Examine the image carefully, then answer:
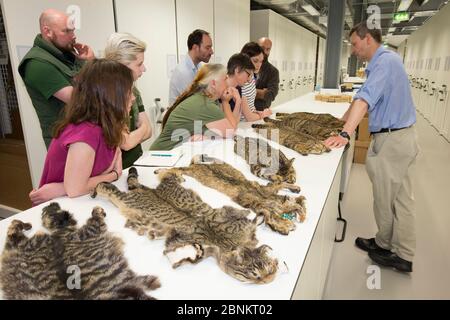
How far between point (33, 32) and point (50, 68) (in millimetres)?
841

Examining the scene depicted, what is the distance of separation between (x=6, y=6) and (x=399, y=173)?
3.00 metres

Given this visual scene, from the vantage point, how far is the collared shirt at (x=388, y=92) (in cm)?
219

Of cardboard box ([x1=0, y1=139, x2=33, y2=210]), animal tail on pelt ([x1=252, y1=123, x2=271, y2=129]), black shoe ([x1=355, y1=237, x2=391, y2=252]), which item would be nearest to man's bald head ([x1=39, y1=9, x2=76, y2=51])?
cardboard box ([x1=0, y1=139, x2=33, y2=210])

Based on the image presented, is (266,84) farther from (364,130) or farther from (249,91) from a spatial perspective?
(364,130)

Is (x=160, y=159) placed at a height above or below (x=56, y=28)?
below

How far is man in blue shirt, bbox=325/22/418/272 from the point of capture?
7.25 feet

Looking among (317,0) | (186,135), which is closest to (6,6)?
(186,135)

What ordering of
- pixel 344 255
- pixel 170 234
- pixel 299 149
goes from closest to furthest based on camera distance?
1. pixel 170 234
2. pixel 299 149
3. pixel 344 255

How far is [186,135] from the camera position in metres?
2.26

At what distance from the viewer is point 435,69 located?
26.2ft

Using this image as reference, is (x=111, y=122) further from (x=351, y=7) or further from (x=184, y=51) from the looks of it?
(x=351, y=7)

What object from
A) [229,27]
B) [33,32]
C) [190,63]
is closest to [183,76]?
[190,63]

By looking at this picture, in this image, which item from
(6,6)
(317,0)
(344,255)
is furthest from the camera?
(317,0)

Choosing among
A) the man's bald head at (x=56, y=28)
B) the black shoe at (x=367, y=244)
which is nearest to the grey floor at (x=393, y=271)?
the black shoe at (x=367, y=244)
